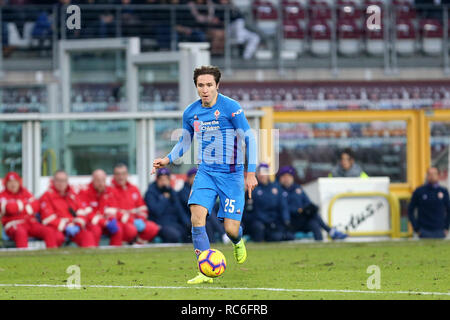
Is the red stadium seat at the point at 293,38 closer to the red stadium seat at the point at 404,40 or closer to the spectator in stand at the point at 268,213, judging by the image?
the red stadium seat at the point at 404,40

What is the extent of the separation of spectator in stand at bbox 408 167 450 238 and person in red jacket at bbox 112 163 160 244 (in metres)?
3.93

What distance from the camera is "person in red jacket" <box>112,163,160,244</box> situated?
48.6 feet

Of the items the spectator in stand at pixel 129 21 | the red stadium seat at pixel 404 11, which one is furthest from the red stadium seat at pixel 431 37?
the spectator in stand at pixel 129 21

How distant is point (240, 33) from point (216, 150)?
53.2ft

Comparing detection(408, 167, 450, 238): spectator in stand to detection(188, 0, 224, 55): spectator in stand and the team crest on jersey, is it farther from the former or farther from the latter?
detection(188, 0, 224, 55): spectator in stand

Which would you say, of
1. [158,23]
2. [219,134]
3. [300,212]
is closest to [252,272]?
[219,134]

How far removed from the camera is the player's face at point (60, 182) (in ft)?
47.8

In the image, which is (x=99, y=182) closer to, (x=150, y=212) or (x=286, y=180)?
(x=150, y=212)

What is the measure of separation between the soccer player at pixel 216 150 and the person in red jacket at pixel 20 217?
5.87 meters

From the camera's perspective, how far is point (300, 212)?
15422 mm

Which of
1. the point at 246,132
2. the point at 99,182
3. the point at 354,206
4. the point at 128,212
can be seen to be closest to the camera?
the point at 246,132

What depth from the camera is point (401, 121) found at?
17359mm
